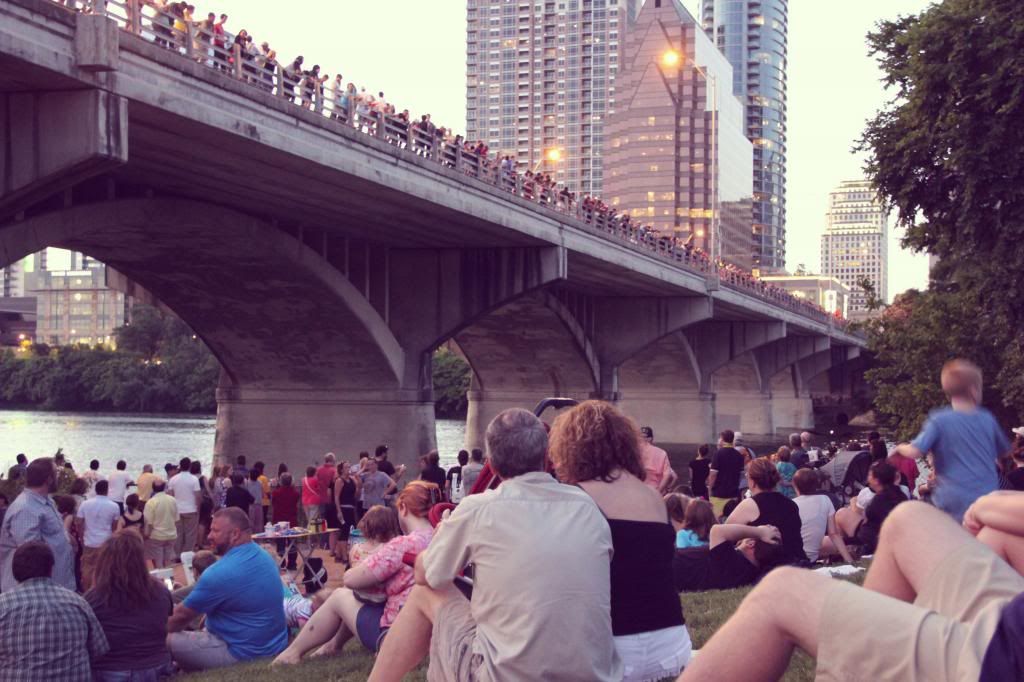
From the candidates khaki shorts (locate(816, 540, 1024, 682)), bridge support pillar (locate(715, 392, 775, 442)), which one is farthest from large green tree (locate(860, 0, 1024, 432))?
bridge support pillar (locate(715, 392, 775, 442))

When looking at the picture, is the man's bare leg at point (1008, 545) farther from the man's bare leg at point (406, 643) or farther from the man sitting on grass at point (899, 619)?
the man's bare leg at point (406, 643)

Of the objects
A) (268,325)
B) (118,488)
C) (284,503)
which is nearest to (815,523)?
(284,503)

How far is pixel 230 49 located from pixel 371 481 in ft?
24.9

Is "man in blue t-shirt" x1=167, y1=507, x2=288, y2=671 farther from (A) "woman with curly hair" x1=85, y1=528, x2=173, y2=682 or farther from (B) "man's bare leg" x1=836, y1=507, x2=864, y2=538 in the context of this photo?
(B) "man's bare leg" x1=836, y1=507, x2=864, y2=538

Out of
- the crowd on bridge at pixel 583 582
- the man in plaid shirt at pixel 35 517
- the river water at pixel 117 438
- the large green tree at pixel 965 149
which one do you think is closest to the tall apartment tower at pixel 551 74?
the river water at pixel 117 438

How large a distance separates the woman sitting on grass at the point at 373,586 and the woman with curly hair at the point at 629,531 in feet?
5.76

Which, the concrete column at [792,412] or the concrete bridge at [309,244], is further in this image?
the concrete column at [792,412]

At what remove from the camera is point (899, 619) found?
9.30 feet

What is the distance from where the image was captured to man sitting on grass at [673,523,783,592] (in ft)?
25.7

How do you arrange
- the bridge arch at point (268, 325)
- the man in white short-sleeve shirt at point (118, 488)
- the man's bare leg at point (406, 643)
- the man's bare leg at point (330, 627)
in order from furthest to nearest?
the bridge arch at point (268, 325), the man in white short-sleeve shirt at point (118, 488), the man's bare leg at point (330, 627), the man's bare leg at point (406, 643)

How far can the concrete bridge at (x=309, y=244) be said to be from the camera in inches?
582

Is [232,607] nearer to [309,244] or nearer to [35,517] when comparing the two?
[35,517]

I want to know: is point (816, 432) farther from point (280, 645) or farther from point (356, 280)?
point (280, 645)

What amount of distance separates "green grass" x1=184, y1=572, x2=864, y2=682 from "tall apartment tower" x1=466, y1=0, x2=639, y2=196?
180309 millimetres
